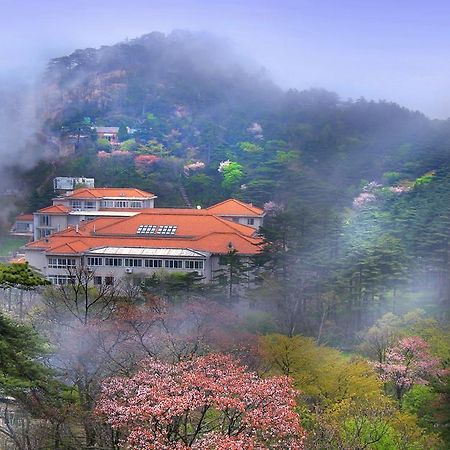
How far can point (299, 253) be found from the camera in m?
17.1

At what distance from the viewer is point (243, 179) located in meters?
34.6

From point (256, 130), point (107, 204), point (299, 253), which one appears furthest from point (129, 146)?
point (299, 253)

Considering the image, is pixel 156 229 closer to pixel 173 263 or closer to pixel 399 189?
pixel 173 263

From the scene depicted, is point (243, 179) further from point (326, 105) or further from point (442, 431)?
point (442, 431)

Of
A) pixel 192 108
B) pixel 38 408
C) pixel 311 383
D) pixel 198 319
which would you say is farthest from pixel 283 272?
pixel 192 108

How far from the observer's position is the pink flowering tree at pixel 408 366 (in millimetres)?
11828

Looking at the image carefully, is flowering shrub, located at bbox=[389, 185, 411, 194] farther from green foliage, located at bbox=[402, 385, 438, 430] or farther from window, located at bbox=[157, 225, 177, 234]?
green foliage, located at bbox=[402, 385, 438, 430]

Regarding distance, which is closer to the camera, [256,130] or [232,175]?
[232,175]

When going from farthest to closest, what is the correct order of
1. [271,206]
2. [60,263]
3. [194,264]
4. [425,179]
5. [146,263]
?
[425,179], [271,206], [60,263], [146,263], [194,264]

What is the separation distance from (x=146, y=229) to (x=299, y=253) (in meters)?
6.51

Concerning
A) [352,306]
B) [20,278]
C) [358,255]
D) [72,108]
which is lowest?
[352,306]

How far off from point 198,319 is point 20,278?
5702 millimetres

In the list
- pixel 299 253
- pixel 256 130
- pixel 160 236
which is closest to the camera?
pixel 299 253

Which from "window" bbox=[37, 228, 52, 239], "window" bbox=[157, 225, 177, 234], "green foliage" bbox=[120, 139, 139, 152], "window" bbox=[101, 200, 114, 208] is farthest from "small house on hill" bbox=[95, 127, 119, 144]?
"window" bbox=[157, 225, 177, 234]
